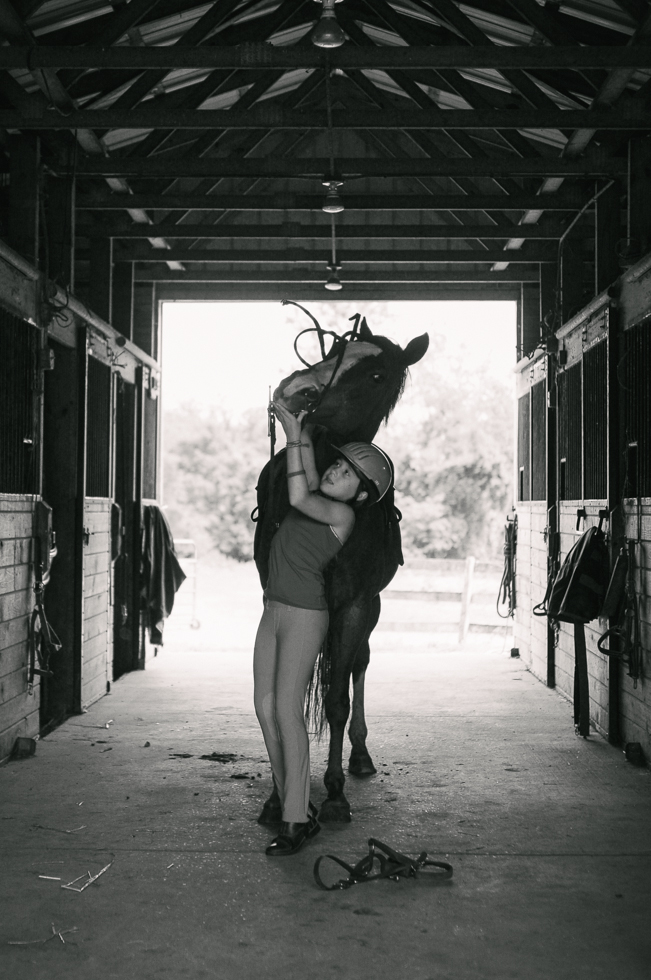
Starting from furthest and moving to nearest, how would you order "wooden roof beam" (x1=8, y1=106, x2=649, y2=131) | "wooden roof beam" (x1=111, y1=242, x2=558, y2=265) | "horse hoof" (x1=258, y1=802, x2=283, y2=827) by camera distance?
"wooden roof beam" (x1=111, y1=242, x2=558, y2=265), "wooden roof beam" (x1=8, y1=106, x2=649, y2=131), "horse hoof" (x1=258, y1=802, x2=283, y2=827)

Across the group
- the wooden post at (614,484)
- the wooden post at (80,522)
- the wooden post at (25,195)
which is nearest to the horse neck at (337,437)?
the wooden post at (614,484)

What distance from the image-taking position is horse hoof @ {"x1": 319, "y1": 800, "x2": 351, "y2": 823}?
132 inches

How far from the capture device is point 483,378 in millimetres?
19422

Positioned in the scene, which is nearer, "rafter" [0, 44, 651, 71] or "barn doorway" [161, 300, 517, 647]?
"rafter" [0, 44, 651, 71]

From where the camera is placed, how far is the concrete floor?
2275mm

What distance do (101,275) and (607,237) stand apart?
3283mm

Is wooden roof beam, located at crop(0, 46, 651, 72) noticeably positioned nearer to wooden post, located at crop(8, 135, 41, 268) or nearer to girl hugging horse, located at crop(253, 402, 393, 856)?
wooden post, located at crop(8, 135, 41, 268)

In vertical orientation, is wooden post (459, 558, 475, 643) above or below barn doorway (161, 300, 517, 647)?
below

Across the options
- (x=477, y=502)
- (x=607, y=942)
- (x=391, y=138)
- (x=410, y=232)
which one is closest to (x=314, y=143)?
(x=391, y=138)

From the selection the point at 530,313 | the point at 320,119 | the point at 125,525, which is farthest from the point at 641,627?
the point at 530,313

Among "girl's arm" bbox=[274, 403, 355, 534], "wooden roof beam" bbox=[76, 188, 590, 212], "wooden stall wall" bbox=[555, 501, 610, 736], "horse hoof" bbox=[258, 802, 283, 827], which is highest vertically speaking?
"wooden roof beam" bbox=[76, 188, 590, 212]

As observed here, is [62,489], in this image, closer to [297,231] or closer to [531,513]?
[297,231]

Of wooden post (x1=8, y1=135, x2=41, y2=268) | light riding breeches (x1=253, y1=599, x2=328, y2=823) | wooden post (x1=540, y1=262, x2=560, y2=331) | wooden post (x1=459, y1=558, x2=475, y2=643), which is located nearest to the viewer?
light riding breeches (x1=253, y1=599, x2=328, y2=823)

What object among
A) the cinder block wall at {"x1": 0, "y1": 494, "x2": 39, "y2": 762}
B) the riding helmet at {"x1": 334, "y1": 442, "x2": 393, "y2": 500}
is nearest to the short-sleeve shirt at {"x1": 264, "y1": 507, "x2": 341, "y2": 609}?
the riding helmet at {"x1": 334, "y1": 442, "x2": 393, "y2": 500}
